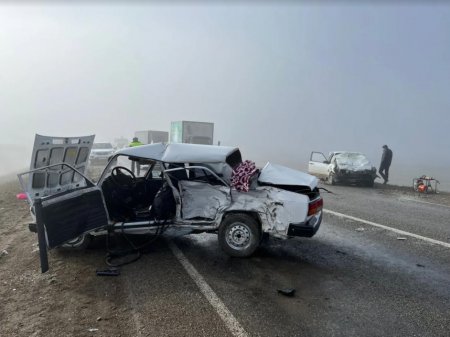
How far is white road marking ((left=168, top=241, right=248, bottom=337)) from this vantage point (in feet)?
12.2

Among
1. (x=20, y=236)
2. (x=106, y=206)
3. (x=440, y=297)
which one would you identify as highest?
(x=106, y=206)

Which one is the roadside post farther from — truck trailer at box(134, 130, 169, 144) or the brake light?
truck trailer at box(134, 130, 169, 144)

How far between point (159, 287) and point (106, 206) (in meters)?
2.07

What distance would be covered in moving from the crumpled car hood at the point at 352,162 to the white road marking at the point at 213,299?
41.3ft

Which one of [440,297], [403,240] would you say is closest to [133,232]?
[440,297]

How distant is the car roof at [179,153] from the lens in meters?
6.12

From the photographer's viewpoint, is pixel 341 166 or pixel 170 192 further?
pixel 341 166

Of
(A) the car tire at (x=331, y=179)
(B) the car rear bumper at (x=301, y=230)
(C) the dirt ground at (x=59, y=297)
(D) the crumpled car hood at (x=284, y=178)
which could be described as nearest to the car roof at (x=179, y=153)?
(D) the crumpled car hood at (x=284, y=178)

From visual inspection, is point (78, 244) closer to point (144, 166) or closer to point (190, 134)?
point (144, 166)

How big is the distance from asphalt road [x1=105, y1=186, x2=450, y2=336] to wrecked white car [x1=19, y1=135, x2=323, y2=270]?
21.1 inches

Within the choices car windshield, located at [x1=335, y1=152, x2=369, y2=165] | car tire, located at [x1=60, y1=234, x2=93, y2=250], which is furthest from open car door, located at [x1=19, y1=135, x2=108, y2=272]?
car windshield, located at [x1=335, y1=152, x2=369, y2=165]

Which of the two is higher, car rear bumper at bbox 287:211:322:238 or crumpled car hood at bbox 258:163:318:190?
crumpled car hood at bbox 258:163:318:190

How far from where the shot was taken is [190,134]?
97.4 ft

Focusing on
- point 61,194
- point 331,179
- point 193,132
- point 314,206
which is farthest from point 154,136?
point 314,206
